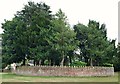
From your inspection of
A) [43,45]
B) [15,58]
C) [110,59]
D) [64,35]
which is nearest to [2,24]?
[15,58]

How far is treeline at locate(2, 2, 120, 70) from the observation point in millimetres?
30984

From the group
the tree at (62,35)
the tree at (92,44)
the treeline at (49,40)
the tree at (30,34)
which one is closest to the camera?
the tree at (62,35)

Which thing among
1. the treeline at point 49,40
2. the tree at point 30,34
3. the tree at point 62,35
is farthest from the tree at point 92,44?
the tree at point 30,34

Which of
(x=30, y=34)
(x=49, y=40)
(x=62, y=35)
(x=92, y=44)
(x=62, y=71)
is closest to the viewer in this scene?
(x=62, y=71)

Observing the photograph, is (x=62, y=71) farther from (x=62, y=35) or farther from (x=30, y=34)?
(x=30, y=34)

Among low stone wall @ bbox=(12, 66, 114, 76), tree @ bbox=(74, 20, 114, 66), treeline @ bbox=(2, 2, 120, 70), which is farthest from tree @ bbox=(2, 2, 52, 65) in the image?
tree @ bbox=(74, 20, 114, 66)

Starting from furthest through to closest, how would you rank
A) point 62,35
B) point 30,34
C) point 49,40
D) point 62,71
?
point 30,34
point 49,40
point 62,35
point 62,71

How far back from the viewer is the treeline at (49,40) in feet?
102

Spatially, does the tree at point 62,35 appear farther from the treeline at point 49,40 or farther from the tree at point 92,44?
the tree at point 92,44

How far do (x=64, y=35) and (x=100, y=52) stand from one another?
5.57 metres

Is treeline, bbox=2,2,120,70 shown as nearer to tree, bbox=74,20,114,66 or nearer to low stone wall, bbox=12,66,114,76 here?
tree, bbox=74,20,114,66

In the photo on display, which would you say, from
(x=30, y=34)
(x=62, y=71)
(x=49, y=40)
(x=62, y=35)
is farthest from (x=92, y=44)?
(x=30, y=34)

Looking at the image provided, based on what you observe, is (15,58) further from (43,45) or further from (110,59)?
(110,59)

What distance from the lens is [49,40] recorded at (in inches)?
1230
